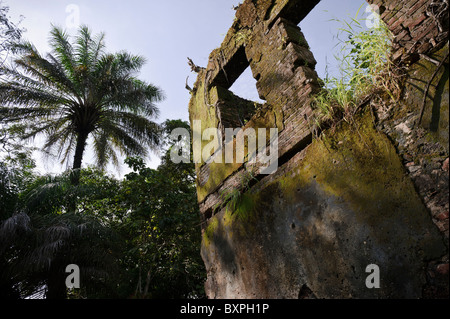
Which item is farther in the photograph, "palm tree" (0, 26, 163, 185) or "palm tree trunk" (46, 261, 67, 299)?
"palm tree" (0, 26, 163, 185)

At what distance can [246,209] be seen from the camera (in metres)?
2.99

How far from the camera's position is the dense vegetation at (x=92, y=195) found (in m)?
5.19

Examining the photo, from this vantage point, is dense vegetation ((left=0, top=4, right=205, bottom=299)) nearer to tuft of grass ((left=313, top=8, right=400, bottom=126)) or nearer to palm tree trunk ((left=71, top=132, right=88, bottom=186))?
palm tree trunk ((left=71, top=132, right=88, bottom=186))

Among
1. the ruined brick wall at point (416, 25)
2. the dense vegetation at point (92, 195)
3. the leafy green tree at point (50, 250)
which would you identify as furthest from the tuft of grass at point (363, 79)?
the leafy green tree at point (50, 250)

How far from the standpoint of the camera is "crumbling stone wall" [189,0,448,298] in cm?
174

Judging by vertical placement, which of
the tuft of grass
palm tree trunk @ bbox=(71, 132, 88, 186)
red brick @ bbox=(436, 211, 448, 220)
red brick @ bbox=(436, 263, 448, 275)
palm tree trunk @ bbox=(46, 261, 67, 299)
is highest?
palm tree trunk @ bbox=(71, 132, 88, 186)

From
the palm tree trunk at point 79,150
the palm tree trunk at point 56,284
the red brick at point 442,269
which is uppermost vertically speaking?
the palm tree trunk at point 79,150

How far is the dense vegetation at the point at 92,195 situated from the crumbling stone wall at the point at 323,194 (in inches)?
62.4

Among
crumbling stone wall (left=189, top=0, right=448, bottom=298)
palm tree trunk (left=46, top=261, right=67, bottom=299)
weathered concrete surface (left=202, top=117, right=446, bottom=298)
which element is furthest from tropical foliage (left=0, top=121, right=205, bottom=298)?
weathered concrete surface (left=202, top=117, right=446, bottom=298)

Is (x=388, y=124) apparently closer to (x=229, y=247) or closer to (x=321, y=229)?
(x=321, y=229)

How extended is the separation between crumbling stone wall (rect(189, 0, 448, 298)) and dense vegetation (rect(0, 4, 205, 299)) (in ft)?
5.20

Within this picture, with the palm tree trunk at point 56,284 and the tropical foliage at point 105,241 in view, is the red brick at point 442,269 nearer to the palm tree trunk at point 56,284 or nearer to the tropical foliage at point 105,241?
the tropical foliage at point 105,241
